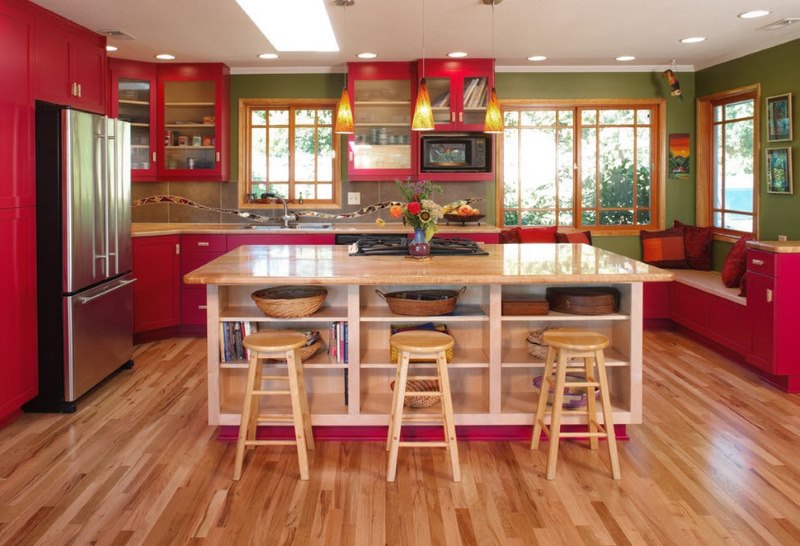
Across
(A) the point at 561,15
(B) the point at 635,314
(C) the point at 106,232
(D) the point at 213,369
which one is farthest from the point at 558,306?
(C) the point at 106,232

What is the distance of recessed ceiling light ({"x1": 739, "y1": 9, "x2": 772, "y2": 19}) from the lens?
15.8ft

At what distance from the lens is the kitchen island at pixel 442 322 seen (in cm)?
359

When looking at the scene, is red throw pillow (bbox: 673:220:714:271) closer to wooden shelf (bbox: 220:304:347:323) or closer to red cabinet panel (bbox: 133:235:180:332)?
wooden shelf (bbox: 220:304:347:323)

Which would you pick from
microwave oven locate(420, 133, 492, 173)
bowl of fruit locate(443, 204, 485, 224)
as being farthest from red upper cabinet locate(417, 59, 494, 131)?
bowl of fruit locate(443, 204, 485, 224)

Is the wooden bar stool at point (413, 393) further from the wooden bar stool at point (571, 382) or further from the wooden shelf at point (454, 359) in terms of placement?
the wooden bar stool at point (571, 382)

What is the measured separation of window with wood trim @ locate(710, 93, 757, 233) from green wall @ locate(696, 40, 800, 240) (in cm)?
19

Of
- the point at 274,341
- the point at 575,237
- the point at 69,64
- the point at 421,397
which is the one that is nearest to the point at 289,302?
the point at 274,341

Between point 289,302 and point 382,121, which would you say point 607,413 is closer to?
point 289,302

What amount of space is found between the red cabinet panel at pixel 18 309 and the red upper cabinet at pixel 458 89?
3.55m

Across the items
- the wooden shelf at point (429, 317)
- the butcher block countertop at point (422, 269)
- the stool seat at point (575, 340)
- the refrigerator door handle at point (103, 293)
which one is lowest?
the stool seat at point (575, 340)

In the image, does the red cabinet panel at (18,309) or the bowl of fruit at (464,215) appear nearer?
the red cabinet panel at (18,309)

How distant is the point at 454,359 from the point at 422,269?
50cm

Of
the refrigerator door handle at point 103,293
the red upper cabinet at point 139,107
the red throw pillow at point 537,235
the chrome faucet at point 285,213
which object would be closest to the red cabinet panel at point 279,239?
the chrome faucet at point 285,213

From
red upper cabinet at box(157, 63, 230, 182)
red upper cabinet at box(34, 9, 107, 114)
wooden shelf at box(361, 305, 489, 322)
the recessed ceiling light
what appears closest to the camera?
wooden shelf at box(361, 305, 489, 322)
